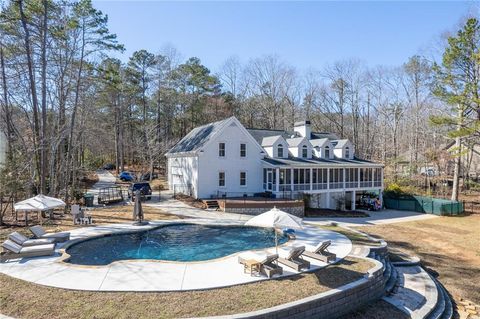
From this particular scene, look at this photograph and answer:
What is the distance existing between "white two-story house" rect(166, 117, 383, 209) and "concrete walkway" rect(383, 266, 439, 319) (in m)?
14.8

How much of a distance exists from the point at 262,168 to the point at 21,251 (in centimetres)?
1972

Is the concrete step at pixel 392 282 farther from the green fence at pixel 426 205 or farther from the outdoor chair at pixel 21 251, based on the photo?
the green fence at pixel 426 205

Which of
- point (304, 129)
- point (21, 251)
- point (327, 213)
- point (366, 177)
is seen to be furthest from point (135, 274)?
point (366, 177)

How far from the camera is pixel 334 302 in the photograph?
8195mm

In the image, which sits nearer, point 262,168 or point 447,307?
point 447,307

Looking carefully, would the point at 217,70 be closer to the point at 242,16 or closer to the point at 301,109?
the point at 301,109

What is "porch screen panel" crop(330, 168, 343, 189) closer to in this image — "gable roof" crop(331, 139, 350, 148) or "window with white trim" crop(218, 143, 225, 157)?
"gable roof" crop(331, 139, 350, 148)

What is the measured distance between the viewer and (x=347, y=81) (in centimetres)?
4775

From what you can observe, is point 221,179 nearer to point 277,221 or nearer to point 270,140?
point 270,140

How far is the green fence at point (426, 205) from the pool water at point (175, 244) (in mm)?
20217

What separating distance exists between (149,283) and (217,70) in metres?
47.4

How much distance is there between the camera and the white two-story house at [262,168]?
2564cm

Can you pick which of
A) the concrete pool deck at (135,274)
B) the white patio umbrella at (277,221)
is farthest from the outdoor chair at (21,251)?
the white patio umbrella at (277,221)

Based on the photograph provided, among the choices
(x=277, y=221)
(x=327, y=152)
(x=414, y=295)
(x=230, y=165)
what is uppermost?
(x=327, y=152)
